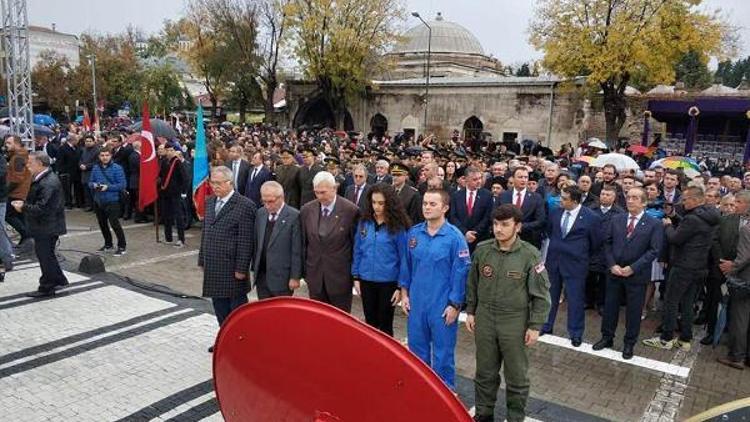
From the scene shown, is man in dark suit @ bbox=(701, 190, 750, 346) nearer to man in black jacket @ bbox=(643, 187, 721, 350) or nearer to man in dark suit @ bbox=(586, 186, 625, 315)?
man in black jacket @ bbox=(643, 187, 721, 350)

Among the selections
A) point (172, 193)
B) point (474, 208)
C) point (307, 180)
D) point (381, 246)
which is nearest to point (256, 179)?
point (307, 180)

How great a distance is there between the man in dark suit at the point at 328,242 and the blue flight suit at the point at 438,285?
91 cm

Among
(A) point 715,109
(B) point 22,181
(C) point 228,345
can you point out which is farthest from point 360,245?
(A) point 715,109

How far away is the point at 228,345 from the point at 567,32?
28248 mm

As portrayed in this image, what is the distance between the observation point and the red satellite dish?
4.85 feet

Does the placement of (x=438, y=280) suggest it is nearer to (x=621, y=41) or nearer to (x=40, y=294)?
(x=40, y=294)

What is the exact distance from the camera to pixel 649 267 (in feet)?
18.9

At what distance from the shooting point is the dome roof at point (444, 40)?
50991 mm

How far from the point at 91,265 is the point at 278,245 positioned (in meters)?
4.56

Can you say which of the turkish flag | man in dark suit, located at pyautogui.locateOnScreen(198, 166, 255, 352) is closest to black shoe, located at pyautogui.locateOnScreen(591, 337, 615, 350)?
man in dark suit, located at pyautogui.locateOnScreen(198, 166, 255, 352)

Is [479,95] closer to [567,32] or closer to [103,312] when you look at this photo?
[567,32]

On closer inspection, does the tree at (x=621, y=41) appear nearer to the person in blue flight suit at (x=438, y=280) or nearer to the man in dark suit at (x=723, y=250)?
the man in dark suit at (x=723, y=250)

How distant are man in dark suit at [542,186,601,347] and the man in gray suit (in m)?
3.00

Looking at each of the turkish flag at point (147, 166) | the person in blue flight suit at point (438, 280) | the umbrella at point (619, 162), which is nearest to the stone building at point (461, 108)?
the umbrella at point (619, 162)
